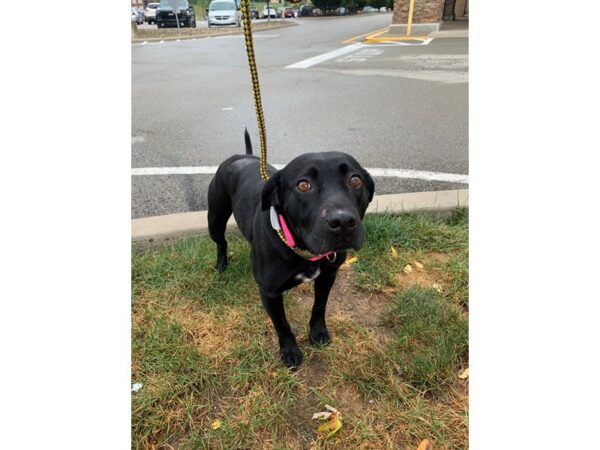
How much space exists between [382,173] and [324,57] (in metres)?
10.1

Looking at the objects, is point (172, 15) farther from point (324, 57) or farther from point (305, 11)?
point (305, 11)

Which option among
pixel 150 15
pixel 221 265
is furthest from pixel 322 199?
pixel 150 15

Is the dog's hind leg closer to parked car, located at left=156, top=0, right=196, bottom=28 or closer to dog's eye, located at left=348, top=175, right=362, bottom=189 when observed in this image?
dog's eye, located at left=348, top=175, right=362, bottom=189

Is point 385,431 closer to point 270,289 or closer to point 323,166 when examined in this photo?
point 270,289

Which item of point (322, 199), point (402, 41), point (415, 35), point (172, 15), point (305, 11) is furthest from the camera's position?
point (305, 11)

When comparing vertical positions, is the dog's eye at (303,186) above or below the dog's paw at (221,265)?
above

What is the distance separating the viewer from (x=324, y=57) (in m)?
13.4

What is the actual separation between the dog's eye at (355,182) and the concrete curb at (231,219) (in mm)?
1617

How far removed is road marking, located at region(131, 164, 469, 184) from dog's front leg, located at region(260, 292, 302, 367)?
2.42 metres

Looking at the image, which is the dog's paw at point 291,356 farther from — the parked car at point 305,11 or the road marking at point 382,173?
the parked car at point 305,11

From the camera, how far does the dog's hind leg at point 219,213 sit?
297 cm

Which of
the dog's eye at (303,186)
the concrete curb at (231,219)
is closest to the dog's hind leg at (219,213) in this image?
the concrete curb at (231,219)

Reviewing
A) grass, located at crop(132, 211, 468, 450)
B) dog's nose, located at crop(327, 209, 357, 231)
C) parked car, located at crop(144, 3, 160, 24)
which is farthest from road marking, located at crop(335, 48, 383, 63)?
parked car, located at crop(144, 3, 160, 24)

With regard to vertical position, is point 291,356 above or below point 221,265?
below
